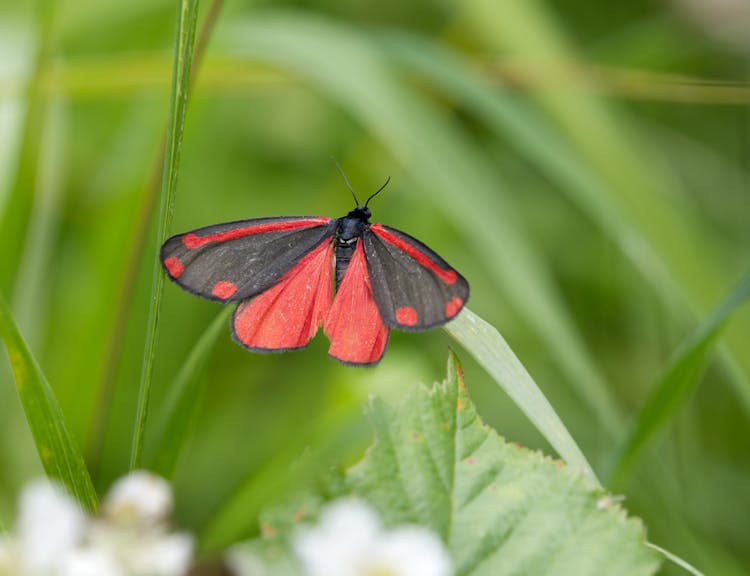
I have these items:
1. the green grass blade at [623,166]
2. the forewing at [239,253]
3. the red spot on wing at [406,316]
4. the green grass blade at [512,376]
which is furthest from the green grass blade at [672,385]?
the green grass blade at [623,166]

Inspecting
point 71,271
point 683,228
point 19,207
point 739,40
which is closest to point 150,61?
point 19,207

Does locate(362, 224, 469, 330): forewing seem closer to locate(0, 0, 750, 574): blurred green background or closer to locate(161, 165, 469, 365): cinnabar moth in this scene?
locate(161, 165, 469, 365): cinnabar moth

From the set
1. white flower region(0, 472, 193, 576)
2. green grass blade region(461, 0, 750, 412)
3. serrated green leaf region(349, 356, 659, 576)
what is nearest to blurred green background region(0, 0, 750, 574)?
green grass blade region(461, 0, 750, 412)

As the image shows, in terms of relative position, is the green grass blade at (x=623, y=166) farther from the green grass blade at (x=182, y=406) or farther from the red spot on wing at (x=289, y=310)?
the green grass blade at (x=182, y=406)

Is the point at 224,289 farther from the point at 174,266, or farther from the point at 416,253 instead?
the point at 416,253

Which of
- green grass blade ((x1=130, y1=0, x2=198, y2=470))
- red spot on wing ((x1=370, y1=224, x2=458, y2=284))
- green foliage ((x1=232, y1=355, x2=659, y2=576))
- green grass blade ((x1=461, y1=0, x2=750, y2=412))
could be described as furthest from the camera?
green grass blade ((x1=461, y1=0, x2=750, y2=412))
